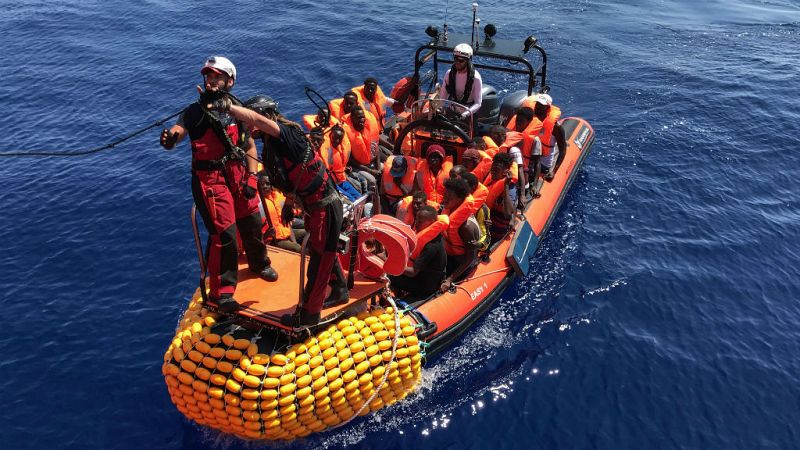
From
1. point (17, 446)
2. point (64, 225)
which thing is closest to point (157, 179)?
point (64, 225)

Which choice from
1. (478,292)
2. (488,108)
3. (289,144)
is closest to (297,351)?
(289,144)

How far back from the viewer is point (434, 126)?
30.1ft

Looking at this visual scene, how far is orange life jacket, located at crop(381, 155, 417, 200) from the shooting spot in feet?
29.6

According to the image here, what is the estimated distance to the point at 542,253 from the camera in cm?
1049

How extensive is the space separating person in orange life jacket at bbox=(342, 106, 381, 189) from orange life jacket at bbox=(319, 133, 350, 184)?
21.0 inches

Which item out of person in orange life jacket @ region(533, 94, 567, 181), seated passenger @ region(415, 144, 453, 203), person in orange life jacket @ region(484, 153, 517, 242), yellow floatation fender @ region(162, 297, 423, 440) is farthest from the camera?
person in orange life jacket @ region(533, 94, 567, 181)

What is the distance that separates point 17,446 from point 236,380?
367 cm

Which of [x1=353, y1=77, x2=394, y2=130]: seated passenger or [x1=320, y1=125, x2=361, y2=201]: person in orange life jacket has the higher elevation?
[x1=353, y1=77, x2=394, y2=130]: seated passenger

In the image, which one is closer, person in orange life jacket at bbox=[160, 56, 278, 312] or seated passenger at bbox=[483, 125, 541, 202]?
person in orange life jacket at bbox=[160, 56, 278, 312]

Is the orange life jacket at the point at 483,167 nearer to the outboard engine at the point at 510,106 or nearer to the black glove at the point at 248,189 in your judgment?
the outboard engine at the point at 510,106

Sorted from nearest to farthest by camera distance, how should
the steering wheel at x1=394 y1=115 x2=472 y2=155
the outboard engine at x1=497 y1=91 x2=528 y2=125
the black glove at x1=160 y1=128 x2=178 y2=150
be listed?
the black glove at x1=160 y1=128 x2=178 y2=150 < the steering wheel at x1=394 y1=115 x2=472 y2=155 < the outboard engine at x1=497 y1=91 x2=528 y2=125

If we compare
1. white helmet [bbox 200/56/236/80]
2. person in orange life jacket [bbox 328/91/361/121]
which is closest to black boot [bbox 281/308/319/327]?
white helmet [bbox 200/56/236/80]

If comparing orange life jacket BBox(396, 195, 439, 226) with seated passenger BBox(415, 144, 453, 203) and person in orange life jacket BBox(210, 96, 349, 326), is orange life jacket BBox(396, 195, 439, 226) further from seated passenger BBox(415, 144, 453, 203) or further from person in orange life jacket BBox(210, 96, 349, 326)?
person in orange life jacket BBox(210, 96, 349, 326)

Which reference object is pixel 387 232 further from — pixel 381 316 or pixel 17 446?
pixel 17 446
